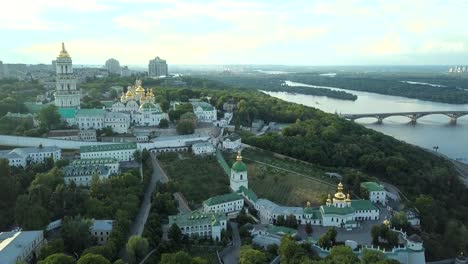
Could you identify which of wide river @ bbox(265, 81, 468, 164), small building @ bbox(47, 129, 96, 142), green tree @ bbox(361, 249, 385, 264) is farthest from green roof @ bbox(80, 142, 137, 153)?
wide river @ bbox(265, 81, 468, 164)

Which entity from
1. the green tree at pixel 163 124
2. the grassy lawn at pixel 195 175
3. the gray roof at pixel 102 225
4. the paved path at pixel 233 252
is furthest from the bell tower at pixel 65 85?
the paved path at pixel 233 252

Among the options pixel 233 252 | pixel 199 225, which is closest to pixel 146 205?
pixel 199 225

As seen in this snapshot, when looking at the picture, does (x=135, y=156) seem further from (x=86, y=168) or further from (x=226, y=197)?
(x=226, y=197)

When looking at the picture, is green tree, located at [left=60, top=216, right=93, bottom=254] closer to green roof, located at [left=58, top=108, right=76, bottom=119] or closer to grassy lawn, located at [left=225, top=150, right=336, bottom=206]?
grassy lawn, located at [left=225, top=150, right=336, bottom=206]

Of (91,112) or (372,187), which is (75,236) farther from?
(91,112)

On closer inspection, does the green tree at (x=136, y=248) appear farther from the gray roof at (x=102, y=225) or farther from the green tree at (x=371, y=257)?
the green tree at (x=371, y=257)
